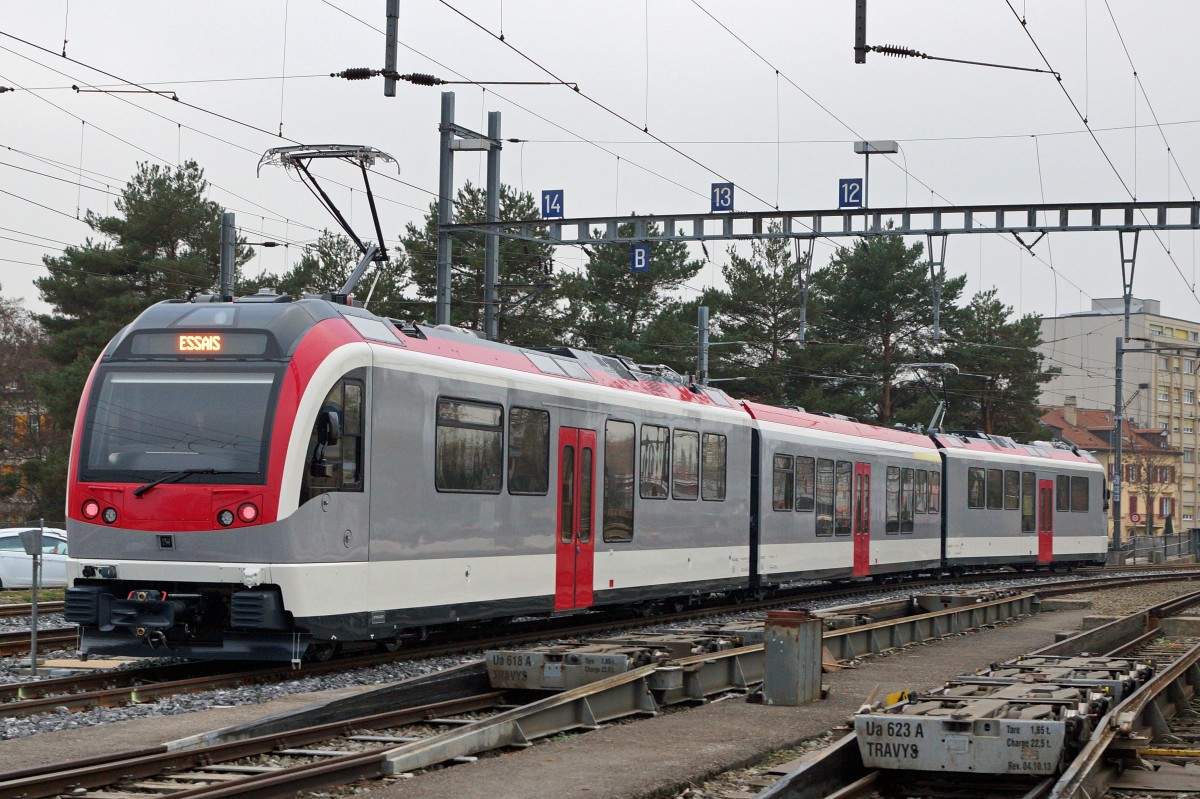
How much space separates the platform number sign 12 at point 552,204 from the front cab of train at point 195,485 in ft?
46.4

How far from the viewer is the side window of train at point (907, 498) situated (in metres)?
30.2

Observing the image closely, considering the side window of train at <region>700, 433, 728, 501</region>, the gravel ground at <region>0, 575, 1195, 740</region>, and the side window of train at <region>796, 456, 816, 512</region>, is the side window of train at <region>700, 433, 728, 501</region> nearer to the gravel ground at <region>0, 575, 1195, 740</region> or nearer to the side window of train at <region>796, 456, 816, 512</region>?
the gravel ground at <region>0, 575, 1195, 740</region>

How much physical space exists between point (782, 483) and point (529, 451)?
8.67 m

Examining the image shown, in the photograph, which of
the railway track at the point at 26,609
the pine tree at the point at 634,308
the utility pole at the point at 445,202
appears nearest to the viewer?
the railway track at the point at 26,609

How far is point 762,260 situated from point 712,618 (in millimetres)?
42353

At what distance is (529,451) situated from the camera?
16453mm

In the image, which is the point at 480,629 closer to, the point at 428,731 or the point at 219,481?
the point at 219,481

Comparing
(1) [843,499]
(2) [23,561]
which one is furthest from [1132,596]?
(2) [23,561]

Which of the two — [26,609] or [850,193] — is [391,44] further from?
[850,193]

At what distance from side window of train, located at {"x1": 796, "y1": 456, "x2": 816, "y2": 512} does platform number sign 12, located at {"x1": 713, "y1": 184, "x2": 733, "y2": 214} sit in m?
5.12

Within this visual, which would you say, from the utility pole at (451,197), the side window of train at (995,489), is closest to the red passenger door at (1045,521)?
the side window of train at (995,489)

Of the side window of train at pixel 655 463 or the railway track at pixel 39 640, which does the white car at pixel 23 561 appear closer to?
the railway track at pixel 39 640

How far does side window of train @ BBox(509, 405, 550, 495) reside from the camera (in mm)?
16125

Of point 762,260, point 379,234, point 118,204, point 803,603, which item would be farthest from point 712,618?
point 762,260
